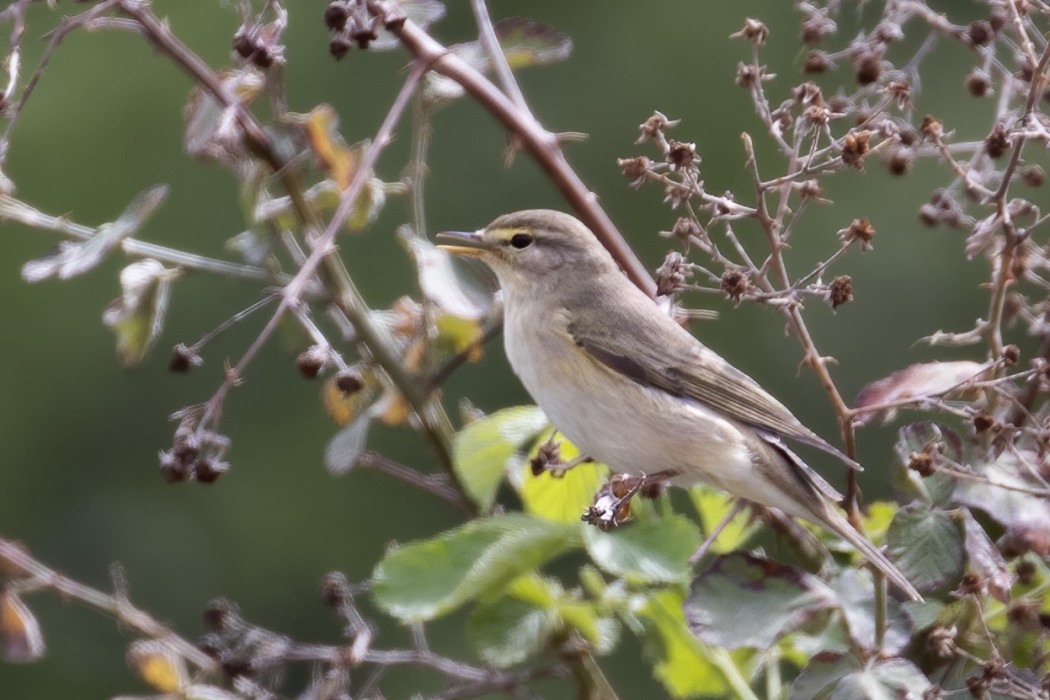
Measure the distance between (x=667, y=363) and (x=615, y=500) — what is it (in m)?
0.63

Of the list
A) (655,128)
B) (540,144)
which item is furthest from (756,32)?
(540,144)

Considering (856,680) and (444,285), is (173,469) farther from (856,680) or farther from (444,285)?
(856,680)

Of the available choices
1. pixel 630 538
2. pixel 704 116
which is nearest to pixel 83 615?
pixel 704 116

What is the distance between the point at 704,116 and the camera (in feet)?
21.7

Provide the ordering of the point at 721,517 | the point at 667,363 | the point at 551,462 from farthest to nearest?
1. the point at 667,363
2. the point at 721,517
3. the point at 551,462

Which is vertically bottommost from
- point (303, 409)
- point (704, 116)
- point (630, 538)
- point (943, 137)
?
point (303, 409)

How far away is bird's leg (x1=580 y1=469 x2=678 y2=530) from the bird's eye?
63 centimetres

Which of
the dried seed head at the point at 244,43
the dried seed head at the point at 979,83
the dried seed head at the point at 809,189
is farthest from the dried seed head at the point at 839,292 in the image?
the dried seed head at the point at 244,43

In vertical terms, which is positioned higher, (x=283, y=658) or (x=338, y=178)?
(x=338, y=178)

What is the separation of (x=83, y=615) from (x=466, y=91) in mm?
5647

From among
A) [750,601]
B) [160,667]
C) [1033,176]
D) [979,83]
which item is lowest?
[160,667]

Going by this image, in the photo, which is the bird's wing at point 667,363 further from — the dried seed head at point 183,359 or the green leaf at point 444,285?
the dried seed head at point 183,359

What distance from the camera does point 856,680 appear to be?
52.9 inches

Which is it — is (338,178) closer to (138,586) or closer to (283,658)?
(283,658)
